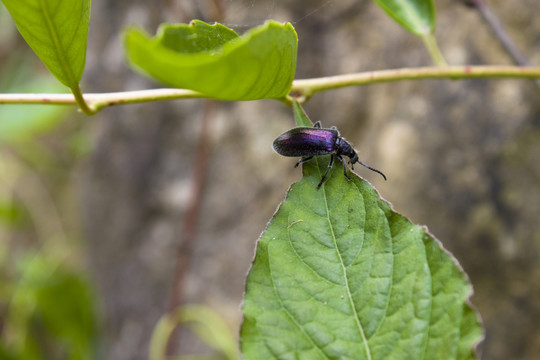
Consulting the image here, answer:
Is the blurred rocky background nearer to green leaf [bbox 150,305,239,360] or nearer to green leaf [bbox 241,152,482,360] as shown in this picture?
green leaf [bbox 150,305,239,360]

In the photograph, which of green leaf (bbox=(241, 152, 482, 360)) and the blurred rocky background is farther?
the blurred rocky background

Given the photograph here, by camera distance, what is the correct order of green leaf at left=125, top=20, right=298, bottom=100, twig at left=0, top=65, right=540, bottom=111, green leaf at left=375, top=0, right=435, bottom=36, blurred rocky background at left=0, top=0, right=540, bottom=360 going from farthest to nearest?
blurred rocky background at left=0, top=0, right=540, bottom=360 → green leaf at left=375, top=0, right=435, bottom=36 → twig at left=0, top=65, right=540, bottom=111 → green leaf at left=125, top=20, right=298, bottom=100

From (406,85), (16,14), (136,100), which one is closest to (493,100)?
(406,85)

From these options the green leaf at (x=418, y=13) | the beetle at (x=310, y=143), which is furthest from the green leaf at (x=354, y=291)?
the green leaf at (x=418, y=13)

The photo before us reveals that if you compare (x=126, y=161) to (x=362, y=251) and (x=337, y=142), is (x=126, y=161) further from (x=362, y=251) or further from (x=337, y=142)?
(x=362, y=251)

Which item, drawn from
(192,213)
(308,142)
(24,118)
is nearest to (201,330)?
(192,213)

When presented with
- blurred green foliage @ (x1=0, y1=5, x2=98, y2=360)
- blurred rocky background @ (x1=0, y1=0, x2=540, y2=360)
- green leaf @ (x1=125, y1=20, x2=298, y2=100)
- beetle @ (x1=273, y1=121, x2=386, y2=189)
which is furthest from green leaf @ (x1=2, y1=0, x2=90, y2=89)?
blurred green foliage @ (x1=0, y1=5, x2=98, y2=360)
